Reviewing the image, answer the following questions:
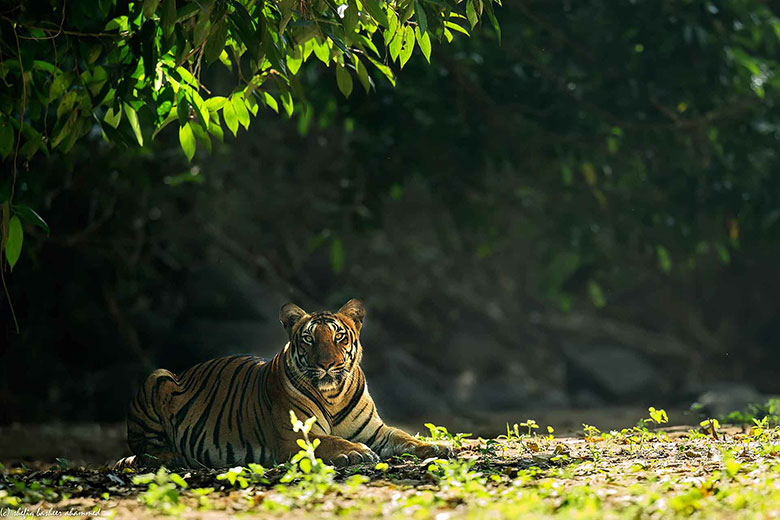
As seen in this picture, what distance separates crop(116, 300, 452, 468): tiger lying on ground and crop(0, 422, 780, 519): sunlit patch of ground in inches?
9.7

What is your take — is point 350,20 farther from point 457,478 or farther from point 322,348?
point 457,478

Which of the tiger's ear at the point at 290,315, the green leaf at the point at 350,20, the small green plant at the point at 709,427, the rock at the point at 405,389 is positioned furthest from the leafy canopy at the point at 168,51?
the rock at the point at 405,389

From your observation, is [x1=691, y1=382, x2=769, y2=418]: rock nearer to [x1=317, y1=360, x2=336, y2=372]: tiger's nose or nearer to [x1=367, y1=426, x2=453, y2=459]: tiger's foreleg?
[x1=367, y1=426, x2=453, y2=459]: tiger's foreleg

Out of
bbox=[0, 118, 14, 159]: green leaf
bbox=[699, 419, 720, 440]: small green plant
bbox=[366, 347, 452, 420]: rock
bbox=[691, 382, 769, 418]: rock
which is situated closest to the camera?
bbox=[0, 118, 14, 159]: green leaf

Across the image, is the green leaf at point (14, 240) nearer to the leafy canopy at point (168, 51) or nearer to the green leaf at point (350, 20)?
the leafy canopy at point (168, 51)

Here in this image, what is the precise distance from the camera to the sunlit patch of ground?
3.97 m

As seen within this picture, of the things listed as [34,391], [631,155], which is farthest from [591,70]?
[34,391]

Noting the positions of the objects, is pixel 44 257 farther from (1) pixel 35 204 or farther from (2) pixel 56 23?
(2) pixel 56 23

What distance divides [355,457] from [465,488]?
1.05 meters

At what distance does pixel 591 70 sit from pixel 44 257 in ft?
20.3

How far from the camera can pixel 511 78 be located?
1042cm

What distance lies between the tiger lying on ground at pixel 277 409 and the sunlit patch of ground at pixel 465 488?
0.25 m

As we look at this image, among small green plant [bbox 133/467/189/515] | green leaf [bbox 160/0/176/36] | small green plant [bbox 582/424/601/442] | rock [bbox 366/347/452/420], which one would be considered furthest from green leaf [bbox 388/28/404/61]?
Result: rock [bbox 366/347/452/420]

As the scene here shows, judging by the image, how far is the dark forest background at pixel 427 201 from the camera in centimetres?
1055
